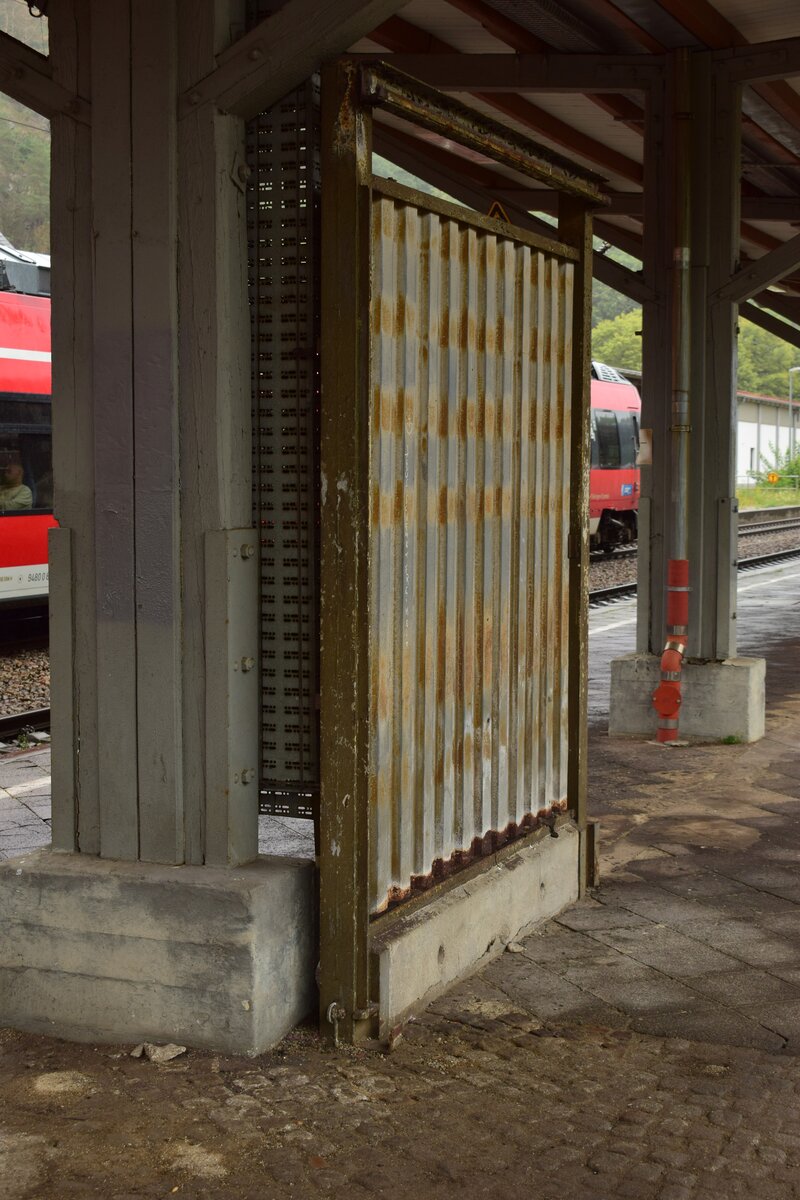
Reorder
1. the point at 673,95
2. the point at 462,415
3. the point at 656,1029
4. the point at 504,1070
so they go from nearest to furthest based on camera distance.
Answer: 1. the point at 504,1070
2. the point at 656,1029
3. the point at 462,415
4. the point at 673,95

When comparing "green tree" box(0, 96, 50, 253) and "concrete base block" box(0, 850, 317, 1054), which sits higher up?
"green tree" box(0, 96, 50, 253)

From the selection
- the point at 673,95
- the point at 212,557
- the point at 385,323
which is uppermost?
the point at 673,95

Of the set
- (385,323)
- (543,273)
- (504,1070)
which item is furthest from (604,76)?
(504,1070)

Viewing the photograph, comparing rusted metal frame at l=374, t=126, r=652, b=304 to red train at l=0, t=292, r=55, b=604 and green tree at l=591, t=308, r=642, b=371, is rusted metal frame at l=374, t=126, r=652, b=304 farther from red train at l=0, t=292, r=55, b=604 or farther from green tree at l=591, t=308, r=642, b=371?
green tree at l=591, t=308, r=642, b=371

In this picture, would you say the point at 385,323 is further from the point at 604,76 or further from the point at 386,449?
the point at 604,76

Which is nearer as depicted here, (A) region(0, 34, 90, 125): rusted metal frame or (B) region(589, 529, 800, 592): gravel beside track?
(A) region(0, 34, 90, 125): rusted metal frame

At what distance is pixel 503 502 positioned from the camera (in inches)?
180

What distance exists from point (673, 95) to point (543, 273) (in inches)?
140

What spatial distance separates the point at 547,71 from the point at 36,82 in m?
4.71

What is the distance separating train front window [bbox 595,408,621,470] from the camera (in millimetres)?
27758

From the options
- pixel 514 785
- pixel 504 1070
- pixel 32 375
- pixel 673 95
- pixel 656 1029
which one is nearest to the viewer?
pixel 504 1070

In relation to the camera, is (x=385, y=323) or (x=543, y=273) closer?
(x=385, y=323)

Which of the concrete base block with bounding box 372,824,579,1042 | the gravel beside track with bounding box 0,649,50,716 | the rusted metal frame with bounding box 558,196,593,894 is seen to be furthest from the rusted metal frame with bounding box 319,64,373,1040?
the gravel beside track with bounding box 0,649,50,716

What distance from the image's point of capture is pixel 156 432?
369 cm
